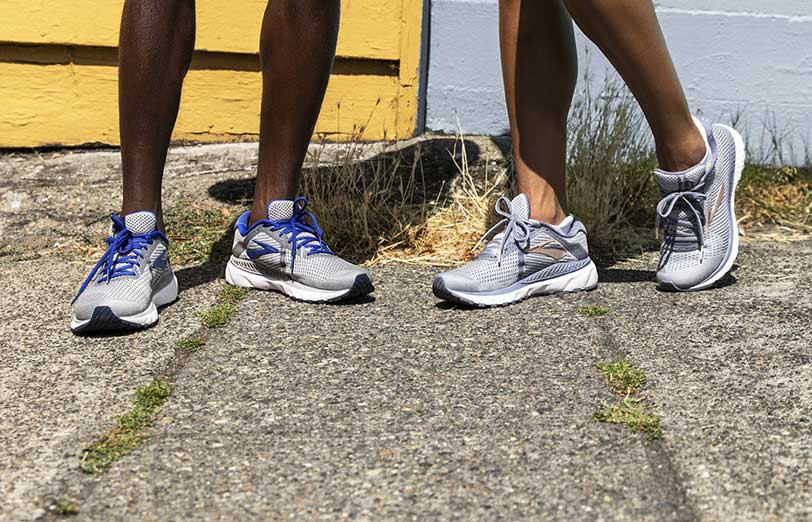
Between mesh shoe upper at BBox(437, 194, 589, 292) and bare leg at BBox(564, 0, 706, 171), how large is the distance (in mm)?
310

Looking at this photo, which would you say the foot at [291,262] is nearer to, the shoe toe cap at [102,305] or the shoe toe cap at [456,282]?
the shoe toe cap at [456,282]

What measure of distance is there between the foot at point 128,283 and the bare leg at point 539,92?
893 millimetres

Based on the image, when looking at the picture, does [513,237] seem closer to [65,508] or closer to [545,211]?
[545,211]

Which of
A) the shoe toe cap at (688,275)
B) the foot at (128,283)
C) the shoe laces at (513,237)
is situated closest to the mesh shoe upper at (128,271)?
the foot at (128,283)

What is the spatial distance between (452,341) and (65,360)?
2.57 feet

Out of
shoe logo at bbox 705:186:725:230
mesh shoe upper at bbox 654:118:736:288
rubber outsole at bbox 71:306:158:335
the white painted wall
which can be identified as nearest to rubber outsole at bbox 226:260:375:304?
rubber outsole at bbox 71:306:158:335

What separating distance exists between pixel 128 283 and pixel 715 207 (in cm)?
140

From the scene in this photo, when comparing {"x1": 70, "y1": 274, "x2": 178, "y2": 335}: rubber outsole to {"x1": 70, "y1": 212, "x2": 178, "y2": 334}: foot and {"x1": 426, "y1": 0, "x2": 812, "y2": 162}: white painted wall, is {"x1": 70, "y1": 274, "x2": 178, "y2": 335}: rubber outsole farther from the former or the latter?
{"x1": 426, "y1": 0, "x2": 812, "y2": 162}: white painted wall

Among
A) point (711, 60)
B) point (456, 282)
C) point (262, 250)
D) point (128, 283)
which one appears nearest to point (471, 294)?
point (456, 282)

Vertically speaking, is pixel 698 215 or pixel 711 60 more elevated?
pixel 711 60

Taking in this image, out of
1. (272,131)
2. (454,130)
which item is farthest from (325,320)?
(454,130)

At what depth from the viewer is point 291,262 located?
2219mm

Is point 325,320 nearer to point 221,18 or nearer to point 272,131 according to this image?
point 272,131

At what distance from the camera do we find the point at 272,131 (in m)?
2.25
